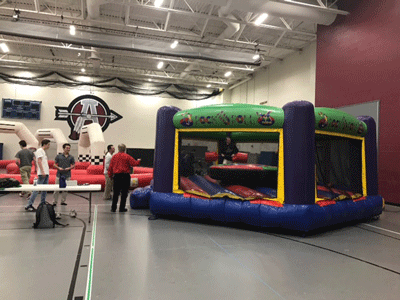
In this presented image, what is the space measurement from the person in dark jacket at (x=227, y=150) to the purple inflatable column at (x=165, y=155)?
4.44 feet

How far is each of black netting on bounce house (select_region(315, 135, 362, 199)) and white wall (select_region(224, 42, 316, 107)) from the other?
5349 mm

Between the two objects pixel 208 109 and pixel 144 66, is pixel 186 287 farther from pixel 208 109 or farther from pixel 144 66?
pixel 144 66

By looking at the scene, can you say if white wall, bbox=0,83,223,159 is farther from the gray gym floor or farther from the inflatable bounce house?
the gray gym floor

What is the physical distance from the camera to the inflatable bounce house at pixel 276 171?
12.9 feet

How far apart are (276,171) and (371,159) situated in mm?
1870

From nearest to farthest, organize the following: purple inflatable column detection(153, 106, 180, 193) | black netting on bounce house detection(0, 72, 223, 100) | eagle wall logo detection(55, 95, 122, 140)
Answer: purple inflatable column detection(153, 106, 180, 193)
black netting on bounce house detection(0, 72, 223, 100)
eagle wall logo detection(55, 95, 122, 140)

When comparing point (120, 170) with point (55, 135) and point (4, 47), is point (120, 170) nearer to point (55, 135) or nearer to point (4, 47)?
point (55, 135)

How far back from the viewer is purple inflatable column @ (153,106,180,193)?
4.64 m

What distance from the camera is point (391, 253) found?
330cm

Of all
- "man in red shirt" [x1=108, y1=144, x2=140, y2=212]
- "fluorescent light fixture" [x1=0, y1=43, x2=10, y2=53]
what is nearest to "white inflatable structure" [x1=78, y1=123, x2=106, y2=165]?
"fluorescent light fixture" [x1=0, y1=43, x2=10, y2=53]

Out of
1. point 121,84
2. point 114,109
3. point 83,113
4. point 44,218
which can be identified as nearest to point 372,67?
point 44,218

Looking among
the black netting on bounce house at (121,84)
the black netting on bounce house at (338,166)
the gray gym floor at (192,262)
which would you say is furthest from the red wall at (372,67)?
the black netting on bounce house at (121,84)

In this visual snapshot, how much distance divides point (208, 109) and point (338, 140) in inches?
85.6

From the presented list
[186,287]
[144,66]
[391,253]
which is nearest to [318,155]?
[391,253]
